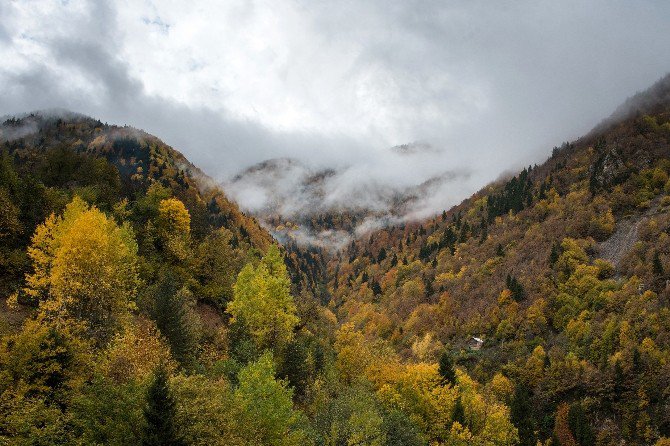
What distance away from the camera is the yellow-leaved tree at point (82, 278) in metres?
39.3

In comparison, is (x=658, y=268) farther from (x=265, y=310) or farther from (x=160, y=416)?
(x=160, y=416)

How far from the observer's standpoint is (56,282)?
39000 millimetres

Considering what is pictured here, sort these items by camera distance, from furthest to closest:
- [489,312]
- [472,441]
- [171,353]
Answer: [489,312]
[472,441]
[171,353]

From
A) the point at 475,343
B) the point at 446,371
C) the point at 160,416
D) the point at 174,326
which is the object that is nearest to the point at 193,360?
the point at 174,326

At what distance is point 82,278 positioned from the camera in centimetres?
4034

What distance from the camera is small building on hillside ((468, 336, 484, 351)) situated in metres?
174

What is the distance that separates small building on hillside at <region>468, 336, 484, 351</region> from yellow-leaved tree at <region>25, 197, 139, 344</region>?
498 feet

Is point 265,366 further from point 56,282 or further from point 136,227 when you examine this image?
point 136,227

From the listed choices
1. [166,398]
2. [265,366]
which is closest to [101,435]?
[166,398]

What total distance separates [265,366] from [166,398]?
534 inches

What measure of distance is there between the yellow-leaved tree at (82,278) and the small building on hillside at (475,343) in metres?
152

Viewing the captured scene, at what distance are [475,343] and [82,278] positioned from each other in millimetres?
162670

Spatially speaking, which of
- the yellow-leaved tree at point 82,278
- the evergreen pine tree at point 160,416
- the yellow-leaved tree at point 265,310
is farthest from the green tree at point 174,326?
the evergreen pine tree at point 160,416

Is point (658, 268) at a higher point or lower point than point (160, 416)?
lower
